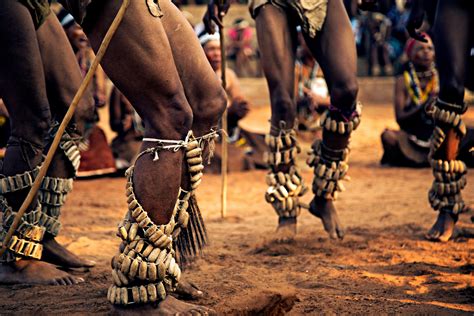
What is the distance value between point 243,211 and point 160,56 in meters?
3.67

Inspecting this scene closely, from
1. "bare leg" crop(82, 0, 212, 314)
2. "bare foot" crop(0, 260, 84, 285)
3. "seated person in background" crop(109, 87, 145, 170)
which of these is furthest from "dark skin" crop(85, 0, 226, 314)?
"seated person in background" crop(109, 87, 145, 170)

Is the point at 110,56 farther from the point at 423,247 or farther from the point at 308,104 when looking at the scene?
the point at 308,104

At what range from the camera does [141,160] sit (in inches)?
120

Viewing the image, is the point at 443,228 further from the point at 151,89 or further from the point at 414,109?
the point at 414,109

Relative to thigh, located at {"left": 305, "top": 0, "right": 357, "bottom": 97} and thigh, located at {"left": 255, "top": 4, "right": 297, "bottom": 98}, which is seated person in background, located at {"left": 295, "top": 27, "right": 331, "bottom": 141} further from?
thigh, located at {"left": 305, "top": 0, "right": 357, "bottom": 97}

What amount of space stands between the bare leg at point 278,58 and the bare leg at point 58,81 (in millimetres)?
1258

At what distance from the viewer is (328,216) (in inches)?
201

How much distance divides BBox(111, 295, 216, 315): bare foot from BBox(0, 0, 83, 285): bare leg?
2.93 feet

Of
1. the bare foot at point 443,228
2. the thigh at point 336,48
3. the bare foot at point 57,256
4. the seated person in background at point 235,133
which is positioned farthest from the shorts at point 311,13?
the seated person in background at point 235,133

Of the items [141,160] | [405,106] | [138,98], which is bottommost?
[405,106]

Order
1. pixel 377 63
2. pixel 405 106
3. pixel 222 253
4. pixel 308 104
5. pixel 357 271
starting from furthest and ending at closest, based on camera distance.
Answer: pixel 377 63, pixel 308 104, pixel 405 106, pixel 222 253, pixel 357 271

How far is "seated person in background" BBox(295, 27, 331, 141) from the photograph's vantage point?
10.2 m

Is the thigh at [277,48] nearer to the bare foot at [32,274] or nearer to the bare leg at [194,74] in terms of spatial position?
the bare leg at [194,74]

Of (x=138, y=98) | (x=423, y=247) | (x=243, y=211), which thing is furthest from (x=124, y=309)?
(x=243, y=211)
